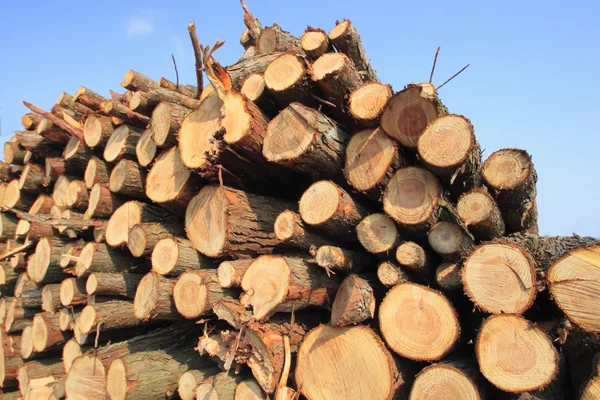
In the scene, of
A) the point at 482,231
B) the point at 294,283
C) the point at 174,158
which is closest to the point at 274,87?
the point at 174,158

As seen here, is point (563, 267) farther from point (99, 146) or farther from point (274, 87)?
point (99, 146)

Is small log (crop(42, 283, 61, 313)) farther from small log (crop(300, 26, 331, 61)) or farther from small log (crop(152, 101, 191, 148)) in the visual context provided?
small log (crop(300, 26, 331, 61))

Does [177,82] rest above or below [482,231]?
above

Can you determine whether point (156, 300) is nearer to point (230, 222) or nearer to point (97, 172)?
point (230, 222)

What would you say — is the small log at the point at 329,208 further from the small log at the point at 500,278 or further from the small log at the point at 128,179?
the small log at the point at 128,179

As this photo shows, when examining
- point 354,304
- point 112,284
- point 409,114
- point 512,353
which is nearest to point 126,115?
point 112,284

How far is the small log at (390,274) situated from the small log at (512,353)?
0.58 meters

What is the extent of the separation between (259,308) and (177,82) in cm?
297

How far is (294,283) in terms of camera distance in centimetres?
293

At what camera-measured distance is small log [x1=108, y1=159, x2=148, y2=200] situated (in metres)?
3.99

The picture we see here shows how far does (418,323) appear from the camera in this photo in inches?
107

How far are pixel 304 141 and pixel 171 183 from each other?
121cm

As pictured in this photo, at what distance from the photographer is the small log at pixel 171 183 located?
11.5 ft

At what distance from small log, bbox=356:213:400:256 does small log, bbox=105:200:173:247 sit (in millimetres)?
1849
